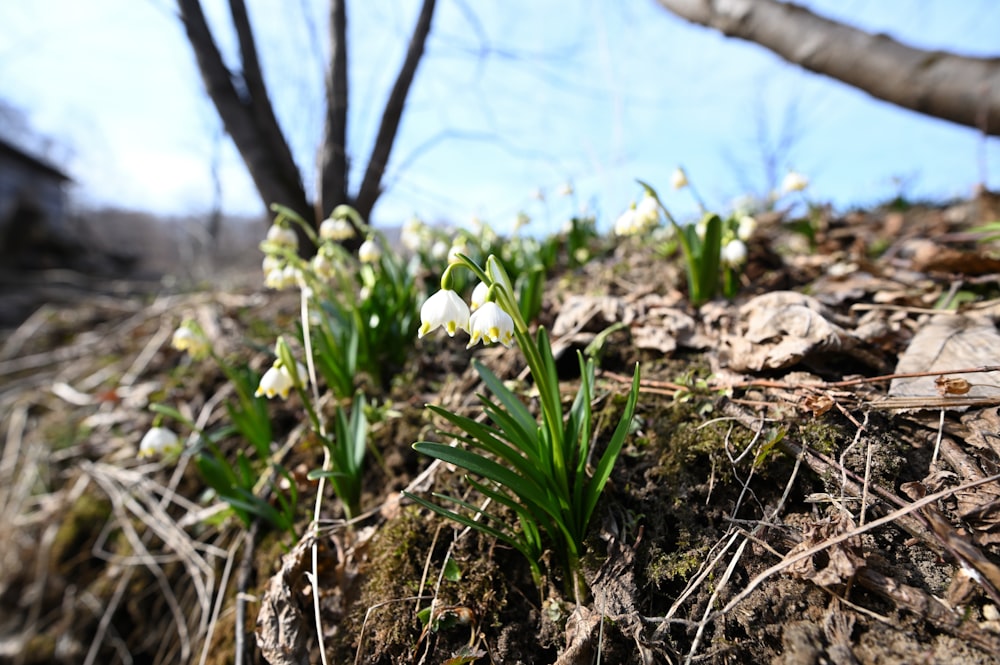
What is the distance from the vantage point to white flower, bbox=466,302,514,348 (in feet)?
3.83

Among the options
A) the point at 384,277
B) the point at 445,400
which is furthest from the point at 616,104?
the point at 445,400

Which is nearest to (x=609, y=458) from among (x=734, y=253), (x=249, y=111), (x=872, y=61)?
(x=734, y=253)

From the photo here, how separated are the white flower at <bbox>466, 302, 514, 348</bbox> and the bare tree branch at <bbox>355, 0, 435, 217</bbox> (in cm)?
334

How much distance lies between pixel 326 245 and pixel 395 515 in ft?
4.49

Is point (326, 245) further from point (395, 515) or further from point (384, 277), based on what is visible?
point (395, 515)

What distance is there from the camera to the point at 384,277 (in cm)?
264

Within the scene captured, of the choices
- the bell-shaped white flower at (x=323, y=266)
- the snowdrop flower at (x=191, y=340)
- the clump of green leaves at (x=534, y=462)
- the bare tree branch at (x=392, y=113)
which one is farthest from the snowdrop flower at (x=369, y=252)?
the bare tree branch at (x=392, y=113)

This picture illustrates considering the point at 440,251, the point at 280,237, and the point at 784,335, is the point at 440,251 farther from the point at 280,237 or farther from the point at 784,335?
the point at 784,335

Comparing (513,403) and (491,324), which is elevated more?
(491,324)

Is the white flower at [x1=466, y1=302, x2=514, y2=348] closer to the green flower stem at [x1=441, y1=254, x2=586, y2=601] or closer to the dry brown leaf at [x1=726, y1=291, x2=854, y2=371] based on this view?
the green flower stem at [x1=441, y1=254, x2=586, y2=601]

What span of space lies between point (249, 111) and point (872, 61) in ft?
14.5

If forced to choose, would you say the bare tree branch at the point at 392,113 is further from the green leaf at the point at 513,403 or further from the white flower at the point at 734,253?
the green leaf at the point at 513,403

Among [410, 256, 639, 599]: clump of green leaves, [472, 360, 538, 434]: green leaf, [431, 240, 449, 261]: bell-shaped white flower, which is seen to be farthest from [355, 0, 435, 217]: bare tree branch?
[410, 256, 639, 599]: clump of green leaves

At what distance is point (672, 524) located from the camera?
1.24 m
